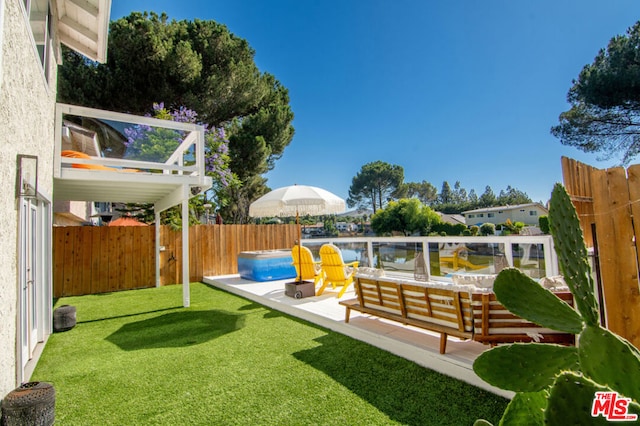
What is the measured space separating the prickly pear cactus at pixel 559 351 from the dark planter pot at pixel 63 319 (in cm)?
689

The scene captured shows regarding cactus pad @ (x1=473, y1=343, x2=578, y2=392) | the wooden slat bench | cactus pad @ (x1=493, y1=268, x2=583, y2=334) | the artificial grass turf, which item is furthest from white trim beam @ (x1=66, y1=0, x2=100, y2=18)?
cactus pad @ (x1=473, y1=343, x2=578, y2=392)

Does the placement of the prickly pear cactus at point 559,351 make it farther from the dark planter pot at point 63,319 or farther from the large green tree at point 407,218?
the large green tree at point 407,218

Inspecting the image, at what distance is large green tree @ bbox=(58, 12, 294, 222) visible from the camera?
13.4m

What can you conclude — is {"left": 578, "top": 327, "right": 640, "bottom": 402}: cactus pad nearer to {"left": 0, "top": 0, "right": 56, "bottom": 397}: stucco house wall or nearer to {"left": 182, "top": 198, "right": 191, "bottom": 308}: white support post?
{"left": 0, "top": 0, "right": 56, "bottom": 397}: stucco house wall

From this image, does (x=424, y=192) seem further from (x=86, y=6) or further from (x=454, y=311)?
(x=454, y=311)

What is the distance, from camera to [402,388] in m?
3.18

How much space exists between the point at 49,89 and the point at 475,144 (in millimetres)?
67852

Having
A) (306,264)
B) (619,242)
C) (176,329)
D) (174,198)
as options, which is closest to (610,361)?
(619,242)

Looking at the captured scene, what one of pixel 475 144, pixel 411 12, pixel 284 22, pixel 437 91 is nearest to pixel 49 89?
pixel 284 22

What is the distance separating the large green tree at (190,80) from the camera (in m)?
13.4

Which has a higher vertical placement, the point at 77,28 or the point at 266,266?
the point at 77,28

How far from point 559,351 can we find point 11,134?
4.39 metres

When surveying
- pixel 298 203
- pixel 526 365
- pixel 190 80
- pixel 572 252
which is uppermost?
pixel 190 80

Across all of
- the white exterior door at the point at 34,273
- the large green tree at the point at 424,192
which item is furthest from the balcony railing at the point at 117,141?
the large green tree at the point at 424,192
